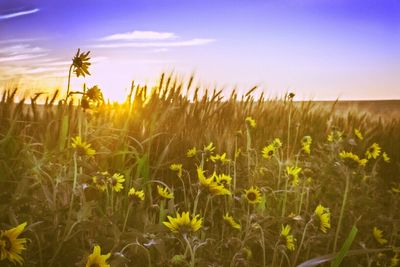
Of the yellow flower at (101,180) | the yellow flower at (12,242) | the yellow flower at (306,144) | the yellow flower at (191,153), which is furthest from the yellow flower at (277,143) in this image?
the yellow flower at (12,242)

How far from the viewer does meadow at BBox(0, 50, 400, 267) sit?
1.15 m

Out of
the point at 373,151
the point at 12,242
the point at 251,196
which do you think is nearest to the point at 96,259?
the point at 12,242

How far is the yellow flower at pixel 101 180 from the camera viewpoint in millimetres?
1422

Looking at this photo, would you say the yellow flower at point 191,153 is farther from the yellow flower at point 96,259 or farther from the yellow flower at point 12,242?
the yellow flower at point 12,242

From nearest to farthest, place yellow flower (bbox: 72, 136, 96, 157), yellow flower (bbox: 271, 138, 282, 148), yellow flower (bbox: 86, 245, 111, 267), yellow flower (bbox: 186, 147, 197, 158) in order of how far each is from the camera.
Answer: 1. yellow flower (bbox: 86, 245, 111, 267)
2. yellow flower (bbox: 72, 136, 96, 157)
3. yellow flower (bbox: 186, 147, 197, 158)
4. yellow flower (bbox: 271, 138, 282, 148)

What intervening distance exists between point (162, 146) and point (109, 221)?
110 centimetres

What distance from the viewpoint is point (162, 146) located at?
90.1 inches

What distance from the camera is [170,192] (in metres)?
1.59

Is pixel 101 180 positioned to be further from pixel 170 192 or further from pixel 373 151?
pixel 373 151

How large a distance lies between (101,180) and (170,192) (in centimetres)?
25

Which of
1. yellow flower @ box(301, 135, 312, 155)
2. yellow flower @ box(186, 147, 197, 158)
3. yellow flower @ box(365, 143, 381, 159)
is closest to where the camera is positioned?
yellow flower @ box(186, 147, 197, 158)

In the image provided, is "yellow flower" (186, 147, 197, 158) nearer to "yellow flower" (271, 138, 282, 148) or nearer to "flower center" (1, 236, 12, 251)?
"yellow flower" (271, 138, 282, 148)

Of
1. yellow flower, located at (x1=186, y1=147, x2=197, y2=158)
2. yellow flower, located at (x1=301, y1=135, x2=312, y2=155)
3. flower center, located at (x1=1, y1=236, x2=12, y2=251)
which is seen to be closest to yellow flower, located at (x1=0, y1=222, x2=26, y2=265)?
flower center, located at (x1=1, y1=236, x2=12, y2=251)

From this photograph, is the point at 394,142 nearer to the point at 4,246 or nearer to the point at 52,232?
the point at 52,232
